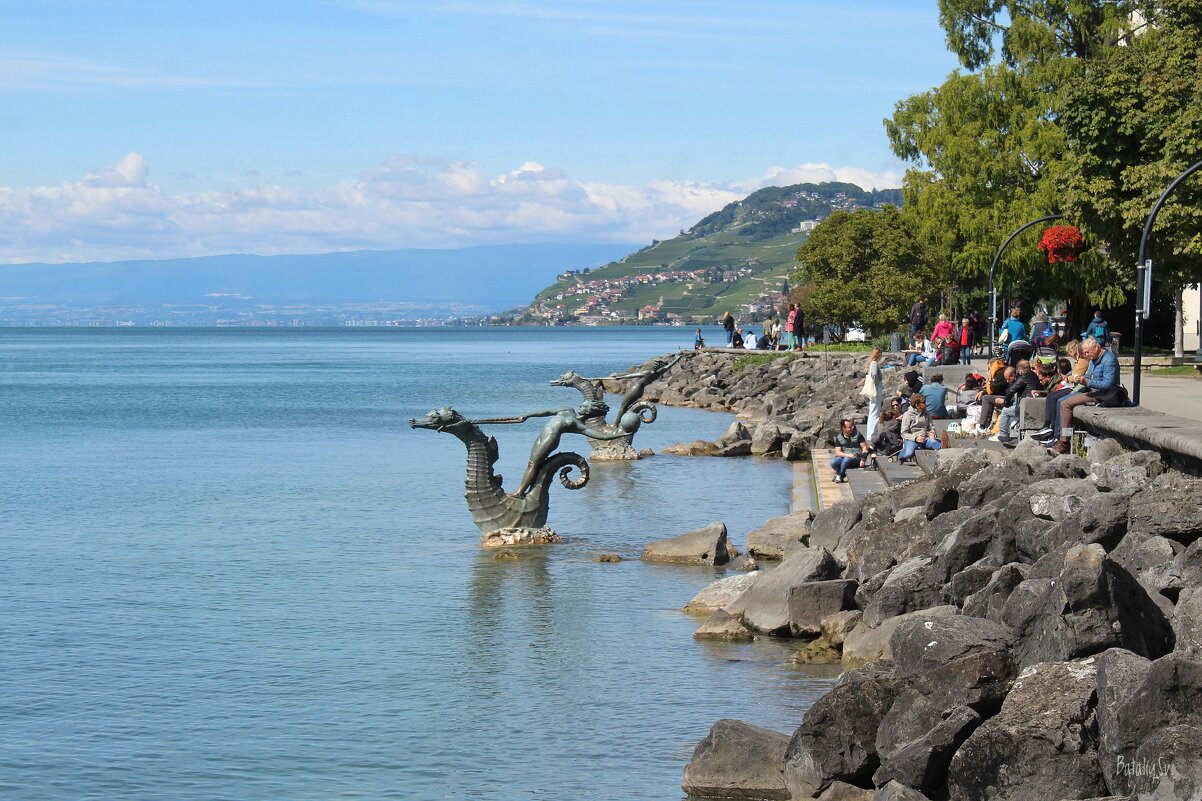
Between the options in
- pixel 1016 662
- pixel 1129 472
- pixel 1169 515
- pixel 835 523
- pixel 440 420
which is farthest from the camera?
pixel 440 420

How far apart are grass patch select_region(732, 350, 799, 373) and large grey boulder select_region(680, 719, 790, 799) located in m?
50.6

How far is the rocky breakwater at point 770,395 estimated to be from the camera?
118 ft

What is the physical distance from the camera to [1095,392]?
19969mm

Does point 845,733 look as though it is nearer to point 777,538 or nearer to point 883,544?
point 883,544

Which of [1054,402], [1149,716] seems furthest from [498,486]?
[1149,716]

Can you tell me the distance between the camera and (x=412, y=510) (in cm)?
2764

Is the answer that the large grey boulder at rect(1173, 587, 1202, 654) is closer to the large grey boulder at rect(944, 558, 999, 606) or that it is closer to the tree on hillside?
the large grey boulder at rect(944, 558, 999, 606)

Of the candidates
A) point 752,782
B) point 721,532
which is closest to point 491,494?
point 721,532

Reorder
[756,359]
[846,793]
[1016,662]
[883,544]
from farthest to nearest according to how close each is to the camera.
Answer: [756,359]
[883,544]
[1016,662]
[846,793]

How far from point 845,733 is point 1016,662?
1.28 m

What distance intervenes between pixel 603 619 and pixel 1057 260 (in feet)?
83.5

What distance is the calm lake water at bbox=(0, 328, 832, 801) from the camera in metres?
12.1

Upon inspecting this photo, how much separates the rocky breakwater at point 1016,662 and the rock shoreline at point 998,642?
1 centimetres

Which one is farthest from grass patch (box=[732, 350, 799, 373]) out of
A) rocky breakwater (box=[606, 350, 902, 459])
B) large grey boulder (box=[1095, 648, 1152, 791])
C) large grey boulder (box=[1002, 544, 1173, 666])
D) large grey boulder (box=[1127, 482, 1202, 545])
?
large grey boulder (box=[1095, 648, 1152, 791])
